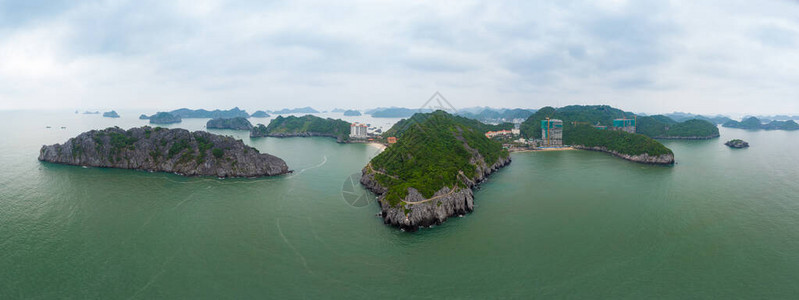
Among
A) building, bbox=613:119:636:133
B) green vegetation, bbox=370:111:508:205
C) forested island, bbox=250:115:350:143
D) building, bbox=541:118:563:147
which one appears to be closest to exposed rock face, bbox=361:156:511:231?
green vegetation, bbox=370:111:508:205

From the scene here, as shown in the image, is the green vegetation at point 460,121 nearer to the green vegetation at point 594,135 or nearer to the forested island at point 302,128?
the green vegetation at point 594,135

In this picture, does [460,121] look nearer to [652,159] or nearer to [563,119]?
[563,119]

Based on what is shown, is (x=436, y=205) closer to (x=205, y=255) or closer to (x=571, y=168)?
(x=205, y=255)

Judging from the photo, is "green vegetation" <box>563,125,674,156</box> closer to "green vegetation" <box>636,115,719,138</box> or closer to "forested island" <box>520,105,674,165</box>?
"forested island" <box>520,105,674,165</box>

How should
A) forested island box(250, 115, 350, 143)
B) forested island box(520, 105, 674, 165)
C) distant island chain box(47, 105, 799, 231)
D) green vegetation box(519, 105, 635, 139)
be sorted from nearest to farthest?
distant island chain box(47, 105, 799, 231) < forested island box(520, 105, 674, 165) < green vegetation box(519, 105, 635, 139) < forested island box(250, 115, 350, 143)

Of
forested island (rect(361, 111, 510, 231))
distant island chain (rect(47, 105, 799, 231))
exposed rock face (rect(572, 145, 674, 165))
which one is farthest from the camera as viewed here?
exposed rock face (rect(572, 145, 674, 165))
